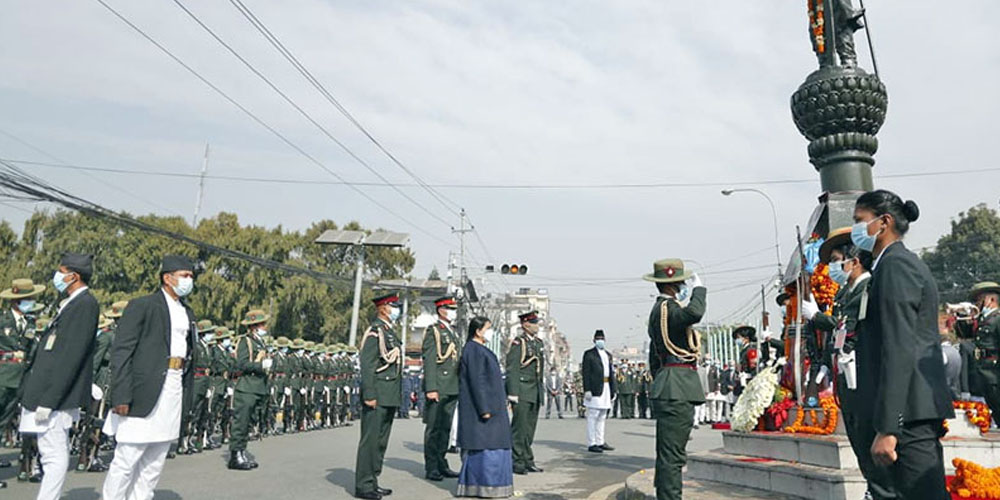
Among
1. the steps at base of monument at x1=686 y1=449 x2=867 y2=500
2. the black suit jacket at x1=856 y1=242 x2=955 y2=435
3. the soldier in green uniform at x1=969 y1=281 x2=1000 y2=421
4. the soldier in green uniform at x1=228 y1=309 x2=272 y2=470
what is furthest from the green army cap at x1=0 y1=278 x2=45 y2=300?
the soldier in green uniform at x1=969 y1=281 x2=1000 y2=421

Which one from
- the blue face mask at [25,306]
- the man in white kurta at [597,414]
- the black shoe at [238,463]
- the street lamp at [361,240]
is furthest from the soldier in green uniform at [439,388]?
the street lamp at [361,240]

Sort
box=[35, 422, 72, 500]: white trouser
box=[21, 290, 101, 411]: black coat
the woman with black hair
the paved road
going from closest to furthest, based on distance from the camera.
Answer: the woman with black hair → box=[35, 422, 72, 500]: white trouser → box=[21, 290, 101, 411]: black coat → the paved road

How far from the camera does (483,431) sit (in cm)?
743

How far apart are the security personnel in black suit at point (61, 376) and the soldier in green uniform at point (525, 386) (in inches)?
214

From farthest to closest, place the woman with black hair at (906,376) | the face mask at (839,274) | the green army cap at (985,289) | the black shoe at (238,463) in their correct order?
the black shoe at (238,463) < the green army cap at (985,289) < the face mask at (839,274) < the woman with black hair at (906,376)

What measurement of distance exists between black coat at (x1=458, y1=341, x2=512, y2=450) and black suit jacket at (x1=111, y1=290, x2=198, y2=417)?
3.24 metres

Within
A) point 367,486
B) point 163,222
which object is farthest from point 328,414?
point 163,222

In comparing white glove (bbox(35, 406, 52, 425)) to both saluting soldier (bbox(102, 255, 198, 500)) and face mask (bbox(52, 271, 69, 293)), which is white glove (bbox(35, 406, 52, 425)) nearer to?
saluting soldier (bbox(102, 255, 198, 500))

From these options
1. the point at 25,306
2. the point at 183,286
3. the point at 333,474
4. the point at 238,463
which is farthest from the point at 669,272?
the point at 25,306

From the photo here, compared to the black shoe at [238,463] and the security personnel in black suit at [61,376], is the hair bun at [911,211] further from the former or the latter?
the black shoe at [238,463]

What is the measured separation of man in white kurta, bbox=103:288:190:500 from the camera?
5.05 meters

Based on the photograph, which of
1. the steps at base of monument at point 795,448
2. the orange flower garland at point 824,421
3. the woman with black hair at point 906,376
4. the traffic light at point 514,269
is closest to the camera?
the woman with black hair at point 906,376

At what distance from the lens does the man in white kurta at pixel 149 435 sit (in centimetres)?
505

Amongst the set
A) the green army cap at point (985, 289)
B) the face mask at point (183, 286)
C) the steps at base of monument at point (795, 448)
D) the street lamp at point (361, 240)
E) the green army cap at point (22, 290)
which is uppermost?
the street lamp at point (361, 240)
